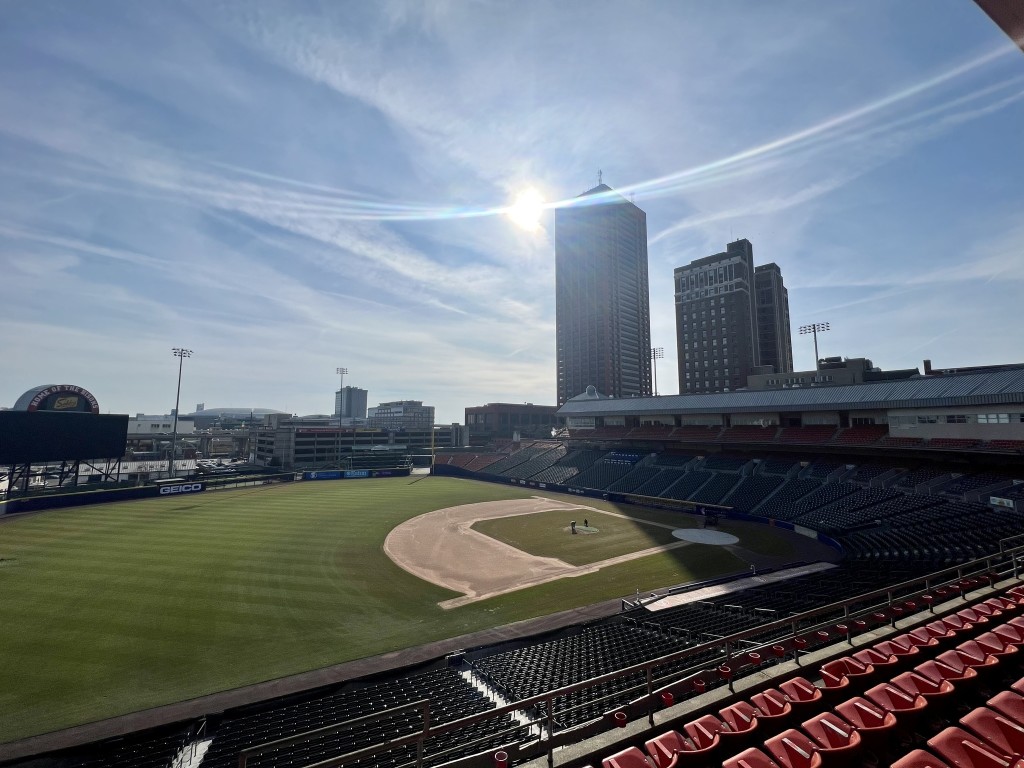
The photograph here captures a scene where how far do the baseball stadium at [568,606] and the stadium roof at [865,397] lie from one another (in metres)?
0.28

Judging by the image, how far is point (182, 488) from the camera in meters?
65.6

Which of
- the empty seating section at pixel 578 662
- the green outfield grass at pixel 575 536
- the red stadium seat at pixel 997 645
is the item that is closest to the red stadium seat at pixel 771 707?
the red stadium seat at pixel 997 645

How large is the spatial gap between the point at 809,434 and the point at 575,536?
29673 millimetres

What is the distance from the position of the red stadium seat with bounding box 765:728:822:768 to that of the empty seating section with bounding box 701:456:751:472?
52.1 metres

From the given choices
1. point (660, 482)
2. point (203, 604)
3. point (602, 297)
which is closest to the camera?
point (203, 604)

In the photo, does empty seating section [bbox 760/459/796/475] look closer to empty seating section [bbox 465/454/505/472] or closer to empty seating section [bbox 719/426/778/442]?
empty seating section [bbox 719/426/778/442]

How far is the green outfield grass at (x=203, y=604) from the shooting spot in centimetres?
1772

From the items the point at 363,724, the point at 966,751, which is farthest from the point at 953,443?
the point at 363,724

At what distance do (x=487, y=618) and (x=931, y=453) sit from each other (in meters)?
41.5

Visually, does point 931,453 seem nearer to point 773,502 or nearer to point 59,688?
point 773,502

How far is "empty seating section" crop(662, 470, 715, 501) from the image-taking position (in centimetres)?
5175

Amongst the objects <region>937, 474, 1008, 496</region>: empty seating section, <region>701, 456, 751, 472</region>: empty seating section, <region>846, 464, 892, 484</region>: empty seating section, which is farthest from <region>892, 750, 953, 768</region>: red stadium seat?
<region>701, 456, 751, 472</region>: empty seating section

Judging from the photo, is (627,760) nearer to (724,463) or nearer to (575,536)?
(575,536)

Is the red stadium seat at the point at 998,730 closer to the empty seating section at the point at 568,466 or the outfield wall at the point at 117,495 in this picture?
the empty seating section at the point at 568,466
